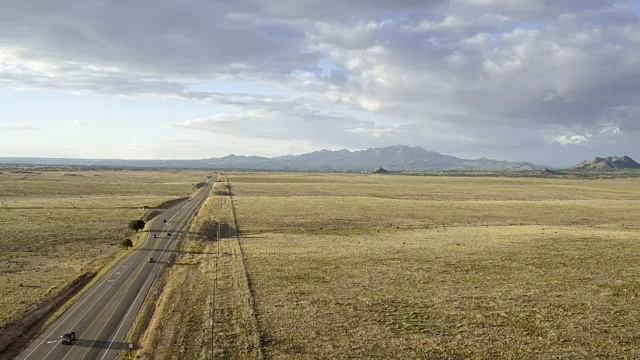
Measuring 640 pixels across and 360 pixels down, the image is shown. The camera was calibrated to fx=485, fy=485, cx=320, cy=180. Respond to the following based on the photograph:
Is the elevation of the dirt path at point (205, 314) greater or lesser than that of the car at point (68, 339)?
greater

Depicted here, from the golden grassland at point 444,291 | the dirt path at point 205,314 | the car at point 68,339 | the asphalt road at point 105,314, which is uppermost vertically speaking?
the golden grassland at point 444,291

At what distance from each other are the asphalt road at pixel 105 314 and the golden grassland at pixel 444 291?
33.3ft

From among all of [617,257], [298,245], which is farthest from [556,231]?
[298,245]

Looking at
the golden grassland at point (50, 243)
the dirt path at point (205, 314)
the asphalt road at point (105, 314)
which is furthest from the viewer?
the golden grassland at point (50, 243)

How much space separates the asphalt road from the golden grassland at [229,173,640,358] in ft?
33.3

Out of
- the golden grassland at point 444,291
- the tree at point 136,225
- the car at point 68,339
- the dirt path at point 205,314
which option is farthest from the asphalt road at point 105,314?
the tree at point 136,225

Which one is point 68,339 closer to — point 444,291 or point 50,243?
point 444,291

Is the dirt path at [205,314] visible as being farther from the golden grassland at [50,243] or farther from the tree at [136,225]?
the tree at [136,225]

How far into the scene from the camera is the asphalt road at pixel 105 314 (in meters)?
30.8

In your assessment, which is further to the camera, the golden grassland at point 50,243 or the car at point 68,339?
the golden grassland at point 50,243

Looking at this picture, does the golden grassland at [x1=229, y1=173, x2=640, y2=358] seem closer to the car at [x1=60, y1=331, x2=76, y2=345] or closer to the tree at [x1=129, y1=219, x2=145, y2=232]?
the car at [x1=60, y1=331, x2=76, y2=345]

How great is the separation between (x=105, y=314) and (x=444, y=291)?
27794 mm

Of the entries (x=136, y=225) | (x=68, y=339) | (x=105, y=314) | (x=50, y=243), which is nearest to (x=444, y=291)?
(x=105, y=314)

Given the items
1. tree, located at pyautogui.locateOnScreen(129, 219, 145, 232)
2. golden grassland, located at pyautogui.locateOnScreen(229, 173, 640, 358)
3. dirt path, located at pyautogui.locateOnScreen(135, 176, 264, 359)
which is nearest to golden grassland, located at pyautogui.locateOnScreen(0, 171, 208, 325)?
tree, located at pyautogui.locateOnScreen(129, 219, 145, 232)
